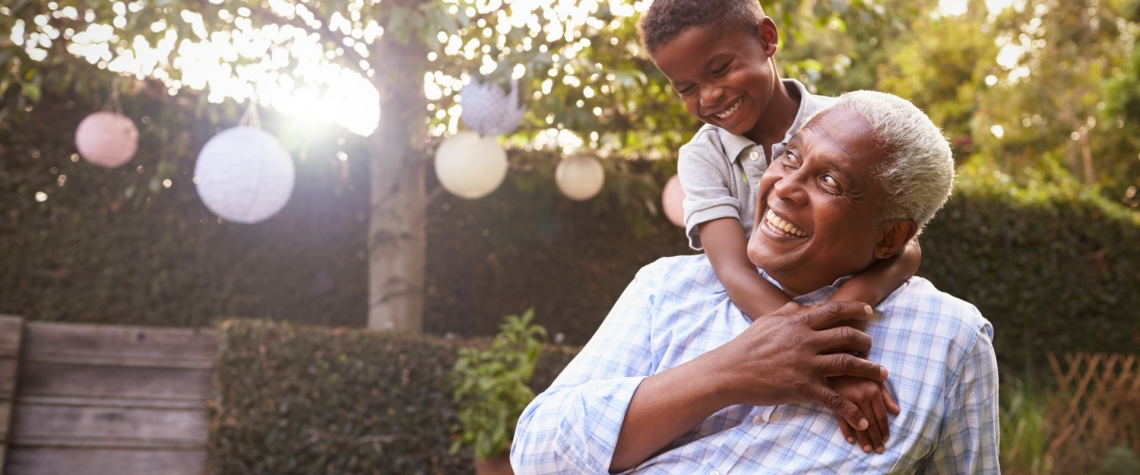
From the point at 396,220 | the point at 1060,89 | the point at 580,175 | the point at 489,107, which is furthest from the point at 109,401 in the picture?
the point at 1060,89

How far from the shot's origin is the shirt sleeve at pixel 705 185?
1765 millimetres

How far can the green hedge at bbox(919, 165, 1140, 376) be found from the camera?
7574 mm

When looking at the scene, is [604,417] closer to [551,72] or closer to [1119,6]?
[551,72]

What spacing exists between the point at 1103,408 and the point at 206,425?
755cm

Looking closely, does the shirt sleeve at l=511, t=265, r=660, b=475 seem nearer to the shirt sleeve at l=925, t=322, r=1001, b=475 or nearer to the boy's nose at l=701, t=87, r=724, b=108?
the shirt sleeve at l=925, t=322, r=1001, b=475

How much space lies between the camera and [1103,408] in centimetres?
689

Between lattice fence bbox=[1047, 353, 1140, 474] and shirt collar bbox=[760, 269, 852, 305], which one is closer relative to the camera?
shirt collar bbox=[760, 269, 852, 305]

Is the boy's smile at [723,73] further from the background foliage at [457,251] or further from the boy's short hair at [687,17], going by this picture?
the background foliage at [457,251]

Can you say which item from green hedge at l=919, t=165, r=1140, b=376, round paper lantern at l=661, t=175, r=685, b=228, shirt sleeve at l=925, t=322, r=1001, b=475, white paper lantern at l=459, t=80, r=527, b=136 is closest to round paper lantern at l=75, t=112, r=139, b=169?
white paper lantern at l=459, t=80, r=527, b=136

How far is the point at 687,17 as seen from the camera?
1871 mm

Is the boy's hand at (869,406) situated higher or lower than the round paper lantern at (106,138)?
lower

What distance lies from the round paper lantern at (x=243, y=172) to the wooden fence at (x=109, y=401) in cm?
158

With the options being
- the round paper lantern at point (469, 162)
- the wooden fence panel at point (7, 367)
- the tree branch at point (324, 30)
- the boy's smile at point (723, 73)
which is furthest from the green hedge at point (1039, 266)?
the wooden fence panel at point (7, 367)

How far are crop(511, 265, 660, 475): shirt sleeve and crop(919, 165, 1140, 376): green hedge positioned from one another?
21.7 feet
